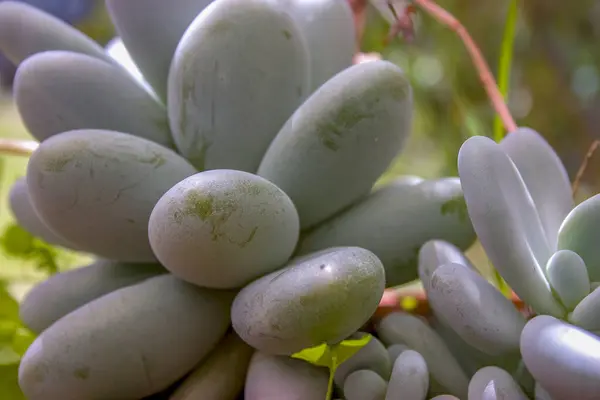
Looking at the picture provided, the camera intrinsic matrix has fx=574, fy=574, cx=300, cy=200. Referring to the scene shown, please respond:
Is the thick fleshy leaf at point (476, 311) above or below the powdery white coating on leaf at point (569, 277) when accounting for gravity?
below

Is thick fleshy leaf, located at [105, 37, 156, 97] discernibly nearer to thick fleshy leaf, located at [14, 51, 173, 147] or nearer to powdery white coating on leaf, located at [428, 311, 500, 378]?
thick fleshy leaf, located at [14, 51, 173, 147]

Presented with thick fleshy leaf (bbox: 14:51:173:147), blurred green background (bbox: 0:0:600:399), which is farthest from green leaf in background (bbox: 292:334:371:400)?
blurred green background (bbox: 0:0:600:399)

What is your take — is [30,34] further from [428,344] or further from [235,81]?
[428,344]

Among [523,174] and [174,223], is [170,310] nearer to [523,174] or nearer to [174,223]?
[174,223]

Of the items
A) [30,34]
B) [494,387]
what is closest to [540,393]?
[494,387]

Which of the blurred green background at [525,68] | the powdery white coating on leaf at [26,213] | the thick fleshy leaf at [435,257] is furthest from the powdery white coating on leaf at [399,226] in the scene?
the blurred green background at [525,68]

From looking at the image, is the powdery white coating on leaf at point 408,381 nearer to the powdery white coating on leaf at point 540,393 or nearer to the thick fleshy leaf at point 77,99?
the powdery white coating on leaf at point 540,393
